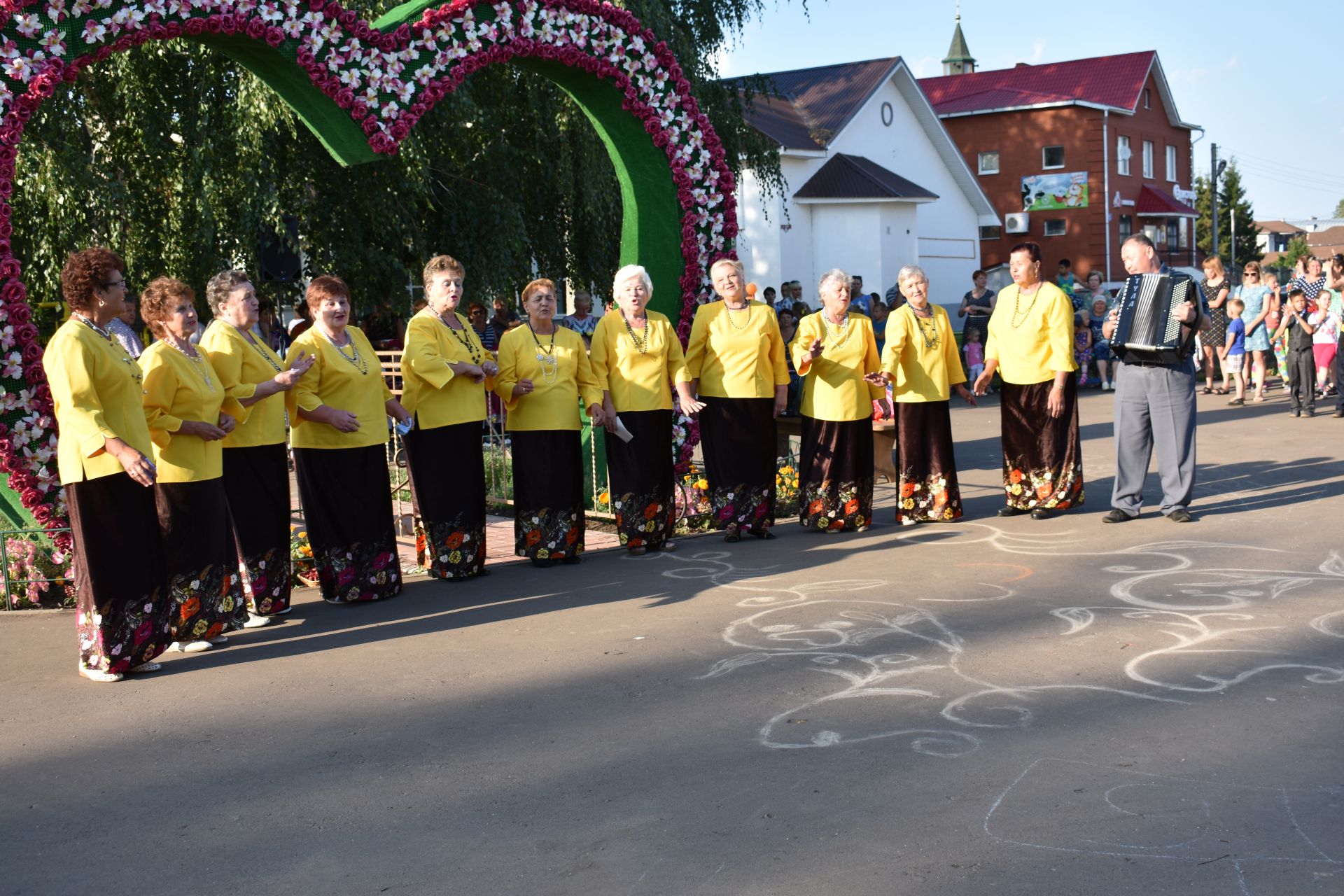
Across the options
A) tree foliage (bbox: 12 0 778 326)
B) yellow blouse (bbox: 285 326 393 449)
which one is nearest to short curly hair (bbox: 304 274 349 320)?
yellow blouse (bbox: 285 326 393 449)

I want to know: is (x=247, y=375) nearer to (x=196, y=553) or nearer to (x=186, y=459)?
(x=186, y=459)

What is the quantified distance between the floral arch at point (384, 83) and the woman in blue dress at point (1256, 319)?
10512 mm

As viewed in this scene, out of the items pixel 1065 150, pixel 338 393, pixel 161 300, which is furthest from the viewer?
pixel 1065 150

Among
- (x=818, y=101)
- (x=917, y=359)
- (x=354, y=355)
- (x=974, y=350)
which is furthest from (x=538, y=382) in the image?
(x=818, y=101)

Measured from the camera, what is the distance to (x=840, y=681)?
573cm

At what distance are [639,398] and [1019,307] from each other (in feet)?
9.29

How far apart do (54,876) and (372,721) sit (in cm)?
155

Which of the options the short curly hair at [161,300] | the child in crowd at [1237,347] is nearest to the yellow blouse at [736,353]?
the short curly hair at [161,300]

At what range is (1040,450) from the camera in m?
9.64

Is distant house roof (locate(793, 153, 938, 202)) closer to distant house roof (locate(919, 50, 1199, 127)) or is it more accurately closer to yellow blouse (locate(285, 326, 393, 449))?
distant house roof (locate(919, 50, 1199, 127))

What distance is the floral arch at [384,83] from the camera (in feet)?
23.8

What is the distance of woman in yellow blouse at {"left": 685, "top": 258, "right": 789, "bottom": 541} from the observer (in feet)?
30.0

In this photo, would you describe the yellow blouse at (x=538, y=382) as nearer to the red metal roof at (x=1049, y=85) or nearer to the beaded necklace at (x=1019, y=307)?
the beaded necklace at (x=1019, y=307)

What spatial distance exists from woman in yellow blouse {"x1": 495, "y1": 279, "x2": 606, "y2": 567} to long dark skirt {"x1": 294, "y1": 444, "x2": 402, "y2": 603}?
1061mm
